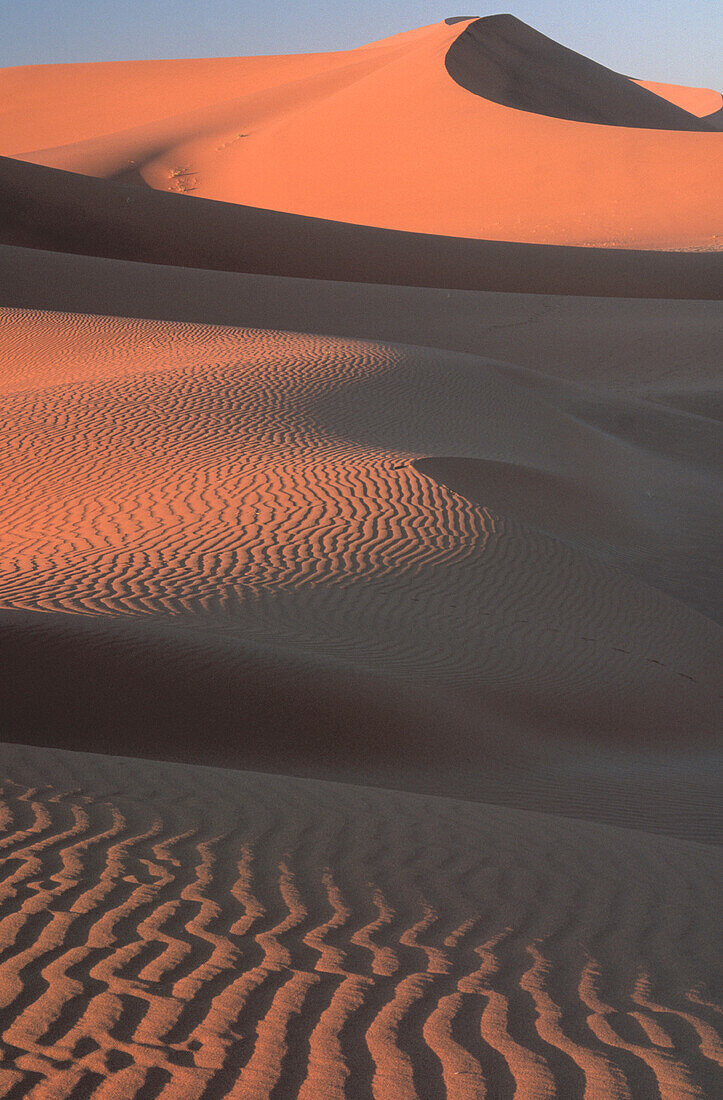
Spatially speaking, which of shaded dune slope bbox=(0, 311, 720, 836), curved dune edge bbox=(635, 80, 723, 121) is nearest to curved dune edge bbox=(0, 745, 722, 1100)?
shaded dune slope bbox=(0, 311, 720, 836)

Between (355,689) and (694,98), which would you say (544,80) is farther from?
(355,689)

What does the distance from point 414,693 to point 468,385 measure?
10380 mm

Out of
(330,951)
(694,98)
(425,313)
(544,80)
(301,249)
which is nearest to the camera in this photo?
(330,951)

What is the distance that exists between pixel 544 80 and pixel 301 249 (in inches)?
1510

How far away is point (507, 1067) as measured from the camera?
261 cm

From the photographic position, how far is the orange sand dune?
38.6 m

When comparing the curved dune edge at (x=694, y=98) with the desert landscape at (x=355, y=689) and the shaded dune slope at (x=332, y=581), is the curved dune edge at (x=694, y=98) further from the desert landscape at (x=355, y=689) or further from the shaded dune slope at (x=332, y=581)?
the shaded dune slope at (x=332, y=581)

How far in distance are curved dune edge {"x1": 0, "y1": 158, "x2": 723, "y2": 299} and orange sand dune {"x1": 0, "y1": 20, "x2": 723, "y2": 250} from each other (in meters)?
5.10

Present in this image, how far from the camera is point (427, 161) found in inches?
1754

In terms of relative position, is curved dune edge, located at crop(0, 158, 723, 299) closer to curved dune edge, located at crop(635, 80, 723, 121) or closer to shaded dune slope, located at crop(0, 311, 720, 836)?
shaded dune slope, located at crop(0, 311, 720, 836)

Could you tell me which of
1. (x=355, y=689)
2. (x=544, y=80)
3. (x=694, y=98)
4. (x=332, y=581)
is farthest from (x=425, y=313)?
(x=694, y=98)

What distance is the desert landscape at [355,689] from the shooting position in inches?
110

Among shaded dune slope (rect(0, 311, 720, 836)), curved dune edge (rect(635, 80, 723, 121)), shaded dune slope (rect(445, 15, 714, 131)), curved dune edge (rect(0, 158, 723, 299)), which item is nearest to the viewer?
shaded dune slope (rect(0, 311, 720, 836))

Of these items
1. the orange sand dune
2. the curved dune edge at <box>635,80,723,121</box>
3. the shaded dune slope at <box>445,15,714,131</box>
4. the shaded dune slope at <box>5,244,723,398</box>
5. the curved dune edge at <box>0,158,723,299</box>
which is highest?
the curved dune edge at <box>635,80,723,121</box>
